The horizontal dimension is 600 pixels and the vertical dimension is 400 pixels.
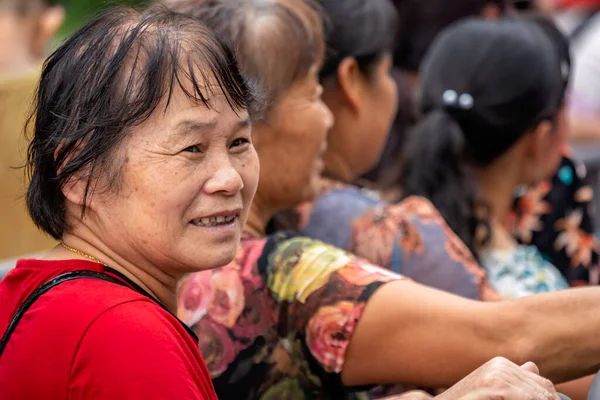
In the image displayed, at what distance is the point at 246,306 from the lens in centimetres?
210

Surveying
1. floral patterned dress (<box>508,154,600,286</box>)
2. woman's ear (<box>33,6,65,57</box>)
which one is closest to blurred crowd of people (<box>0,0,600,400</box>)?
floral patterned dress (<box>508,154,600,286</box>)

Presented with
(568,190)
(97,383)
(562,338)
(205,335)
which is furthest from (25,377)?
(568,190)

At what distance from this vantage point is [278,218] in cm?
273

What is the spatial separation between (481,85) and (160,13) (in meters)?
1.48

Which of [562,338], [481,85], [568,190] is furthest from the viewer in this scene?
[568,190]

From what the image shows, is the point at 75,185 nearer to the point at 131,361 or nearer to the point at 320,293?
the point at 131,361

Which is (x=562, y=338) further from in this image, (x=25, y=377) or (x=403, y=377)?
(x=25, y=377)

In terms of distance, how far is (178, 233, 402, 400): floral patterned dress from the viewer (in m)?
2.02

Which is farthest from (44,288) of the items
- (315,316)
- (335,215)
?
(335,215)

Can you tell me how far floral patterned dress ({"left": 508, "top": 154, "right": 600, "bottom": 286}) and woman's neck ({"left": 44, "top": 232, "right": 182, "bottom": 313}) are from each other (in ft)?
6.59

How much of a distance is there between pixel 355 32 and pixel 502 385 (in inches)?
61.9

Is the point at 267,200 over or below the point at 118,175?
below

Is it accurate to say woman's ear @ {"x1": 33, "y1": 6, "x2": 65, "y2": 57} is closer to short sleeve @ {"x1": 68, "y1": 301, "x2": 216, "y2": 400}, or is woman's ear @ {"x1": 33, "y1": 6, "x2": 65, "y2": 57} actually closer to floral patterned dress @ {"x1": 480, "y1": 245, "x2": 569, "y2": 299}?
floral patterned dress @ {"x1": 480, "y1": 245, "x2": 569, "y2": 299}

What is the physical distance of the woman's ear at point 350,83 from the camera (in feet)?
9.80
